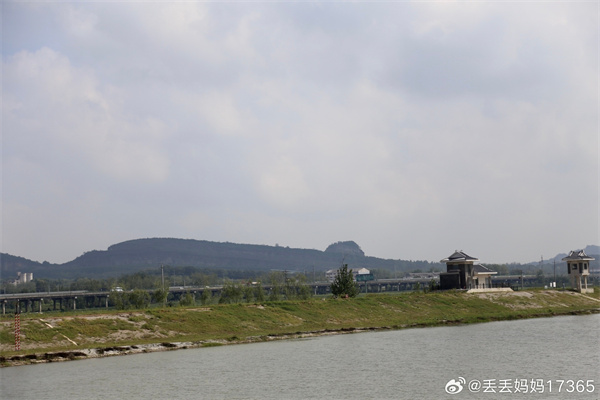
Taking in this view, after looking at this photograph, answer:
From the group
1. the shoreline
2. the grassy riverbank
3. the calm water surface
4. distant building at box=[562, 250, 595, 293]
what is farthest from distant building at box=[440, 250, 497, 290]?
the calm water surface

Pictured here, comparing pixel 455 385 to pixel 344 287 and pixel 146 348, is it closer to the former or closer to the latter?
pixel 146 348

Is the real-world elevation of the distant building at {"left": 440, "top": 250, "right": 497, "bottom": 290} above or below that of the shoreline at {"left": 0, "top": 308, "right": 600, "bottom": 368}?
above

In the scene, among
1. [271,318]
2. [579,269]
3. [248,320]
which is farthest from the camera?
[579,269]

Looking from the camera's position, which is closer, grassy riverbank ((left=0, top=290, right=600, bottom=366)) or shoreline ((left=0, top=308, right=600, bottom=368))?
shoreline ((left=0, top=308, right=600, bottom=368))

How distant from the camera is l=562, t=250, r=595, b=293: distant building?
4257 inches

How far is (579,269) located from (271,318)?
62.9m

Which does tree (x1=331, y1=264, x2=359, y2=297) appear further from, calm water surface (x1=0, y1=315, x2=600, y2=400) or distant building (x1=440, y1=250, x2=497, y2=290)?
calm water surface (x1=0, y1=315, x2=600, y2=400)

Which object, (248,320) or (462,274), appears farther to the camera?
(462,274)

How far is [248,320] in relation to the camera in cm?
6556

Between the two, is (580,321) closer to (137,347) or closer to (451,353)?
(451,353)

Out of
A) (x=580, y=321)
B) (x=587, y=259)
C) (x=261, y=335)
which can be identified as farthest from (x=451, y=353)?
(x=587, y=259)

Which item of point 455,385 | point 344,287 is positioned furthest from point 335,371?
point 344,287

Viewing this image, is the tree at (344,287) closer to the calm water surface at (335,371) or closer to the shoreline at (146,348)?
the shoreline at (146,348)

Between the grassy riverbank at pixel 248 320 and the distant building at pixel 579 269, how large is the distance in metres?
12.9
